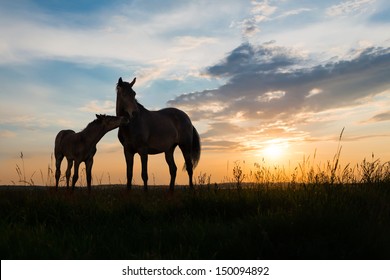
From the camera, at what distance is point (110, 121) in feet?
45.1

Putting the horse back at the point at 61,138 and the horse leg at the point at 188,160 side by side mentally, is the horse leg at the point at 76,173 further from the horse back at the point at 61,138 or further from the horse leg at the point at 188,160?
the horse leg at the point at 188,160

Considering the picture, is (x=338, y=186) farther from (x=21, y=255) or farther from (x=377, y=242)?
(x=21, y=255)

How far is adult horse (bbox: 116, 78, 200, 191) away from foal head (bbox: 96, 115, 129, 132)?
15cm

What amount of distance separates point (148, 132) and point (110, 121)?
1.27 metres

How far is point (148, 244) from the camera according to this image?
6.16 m

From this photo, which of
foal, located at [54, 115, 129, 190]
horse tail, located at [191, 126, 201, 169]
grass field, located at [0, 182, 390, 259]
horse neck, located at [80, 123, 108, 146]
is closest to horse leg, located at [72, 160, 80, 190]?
foal, located at [54, 115, 129, 190]

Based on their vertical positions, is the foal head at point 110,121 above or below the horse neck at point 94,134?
above

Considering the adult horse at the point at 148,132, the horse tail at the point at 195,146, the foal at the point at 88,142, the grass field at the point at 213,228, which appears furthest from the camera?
the horse tail at the point at 195,146

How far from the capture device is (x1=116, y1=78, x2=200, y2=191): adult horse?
43.0 ft

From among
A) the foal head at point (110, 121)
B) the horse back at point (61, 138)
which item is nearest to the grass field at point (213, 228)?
the foal head at point (110, 121)

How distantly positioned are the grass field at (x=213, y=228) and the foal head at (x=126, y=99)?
482cm

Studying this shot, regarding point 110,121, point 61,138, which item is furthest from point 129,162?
point 61,138

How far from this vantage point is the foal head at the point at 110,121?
13.1 m

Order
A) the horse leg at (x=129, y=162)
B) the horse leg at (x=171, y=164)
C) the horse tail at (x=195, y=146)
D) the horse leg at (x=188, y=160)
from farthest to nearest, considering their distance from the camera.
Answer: the horse tail at (x=195, y=146)
the horse leg at (x=188, y=160)
the horse leg at (x=171, y=164)
the horse leg at (x=129, y=162)
